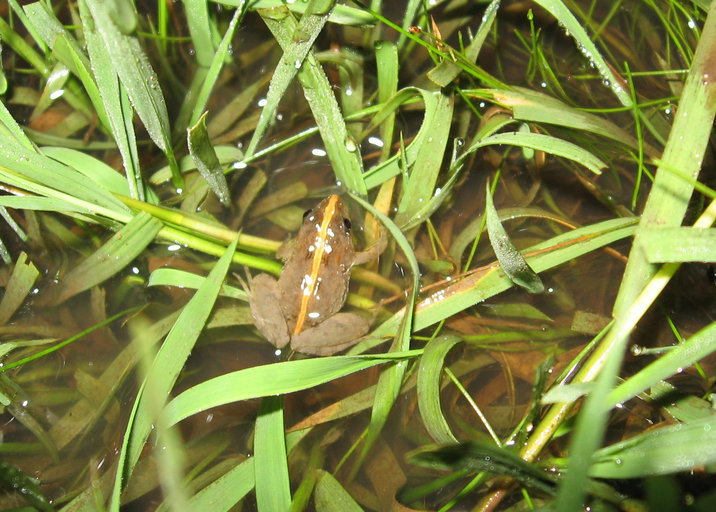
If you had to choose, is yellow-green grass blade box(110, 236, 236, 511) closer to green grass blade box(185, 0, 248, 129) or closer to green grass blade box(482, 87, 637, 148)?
green grass blade box(185, 0, 248, 129)

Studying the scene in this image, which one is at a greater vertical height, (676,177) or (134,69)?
(134,69)

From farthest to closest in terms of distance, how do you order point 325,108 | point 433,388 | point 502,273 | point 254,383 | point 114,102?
point 325,108 < point 502,273 < point 114,102 < point 433,388 < point 254,383

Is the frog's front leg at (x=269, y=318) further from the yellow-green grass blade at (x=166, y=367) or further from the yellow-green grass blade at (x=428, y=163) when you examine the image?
the yellow-green grass blade at (x=428, y=163)

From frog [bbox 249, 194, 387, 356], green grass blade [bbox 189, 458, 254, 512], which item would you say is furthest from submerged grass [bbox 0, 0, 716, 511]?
frog [bbox 249, 194, 387, 356]

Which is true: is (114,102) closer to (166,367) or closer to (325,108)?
(325,108)

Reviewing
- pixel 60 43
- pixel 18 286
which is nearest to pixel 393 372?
pixel 18 286

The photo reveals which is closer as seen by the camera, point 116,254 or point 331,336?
point 116,254
